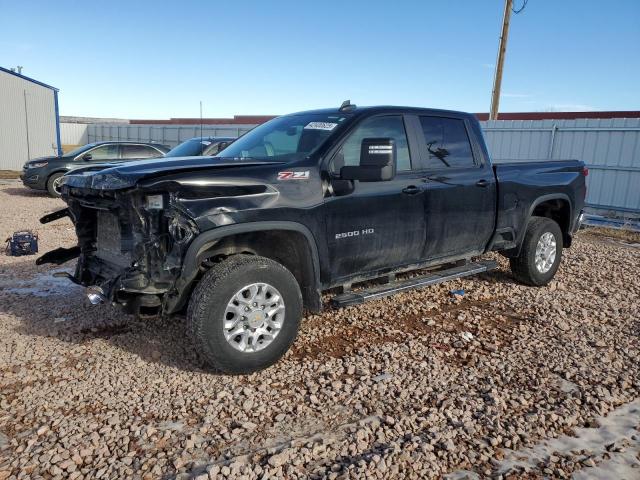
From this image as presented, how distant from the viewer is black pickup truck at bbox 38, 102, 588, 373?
11.5 feet

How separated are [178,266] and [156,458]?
1.19 metres

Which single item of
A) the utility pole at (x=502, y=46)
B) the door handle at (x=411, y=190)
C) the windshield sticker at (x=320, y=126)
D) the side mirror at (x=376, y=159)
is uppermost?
the utility pole at (x=502, y=46)

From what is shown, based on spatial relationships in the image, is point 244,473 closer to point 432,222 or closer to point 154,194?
point 154,194

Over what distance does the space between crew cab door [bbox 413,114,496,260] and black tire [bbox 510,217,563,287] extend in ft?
2.39

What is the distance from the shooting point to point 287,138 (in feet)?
15.2

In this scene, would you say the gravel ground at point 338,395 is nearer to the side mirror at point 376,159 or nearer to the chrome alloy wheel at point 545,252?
the chrome alloy wheel at point 545,252

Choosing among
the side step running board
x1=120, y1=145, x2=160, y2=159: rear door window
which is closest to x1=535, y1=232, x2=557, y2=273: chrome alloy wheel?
the side step running board

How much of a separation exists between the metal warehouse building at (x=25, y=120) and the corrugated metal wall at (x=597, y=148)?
21673mm

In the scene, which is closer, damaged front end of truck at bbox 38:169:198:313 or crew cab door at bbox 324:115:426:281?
damaged front end of truck at bbox 38:169:198:313

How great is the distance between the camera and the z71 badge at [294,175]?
12.6 feet

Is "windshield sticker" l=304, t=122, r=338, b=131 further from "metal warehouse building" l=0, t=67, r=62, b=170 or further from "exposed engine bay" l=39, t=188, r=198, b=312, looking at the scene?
"metal warehouse building" l=0, t=67, r=62, b=170

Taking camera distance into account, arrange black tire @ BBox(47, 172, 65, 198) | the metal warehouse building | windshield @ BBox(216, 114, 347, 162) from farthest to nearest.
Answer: the metal warehouse building, black tire @ BBox(47, 172, 65, 198), windshield @ BBox(216, 114, 347, 162)

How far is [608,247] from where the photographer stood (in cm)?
903

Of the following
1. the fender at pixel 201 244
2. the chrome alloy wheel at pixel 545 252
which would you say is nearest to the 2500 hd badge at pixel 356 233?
the fender at pixel 201 244
